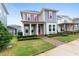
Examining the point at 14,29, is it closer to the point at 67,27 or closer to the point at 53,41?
the point at 53,41

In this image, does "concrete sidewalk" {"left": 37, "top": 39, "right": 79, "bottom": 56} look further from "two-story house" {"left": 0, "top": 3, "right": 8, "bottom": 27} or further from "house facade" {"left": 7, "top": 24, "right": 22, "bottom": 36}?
"two-story house" {"left": 0, "top": 3, "right": 8, "bottom": 27}

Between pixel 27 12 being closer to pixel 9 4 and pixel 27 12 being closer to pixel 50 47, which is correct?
pixel 9 4

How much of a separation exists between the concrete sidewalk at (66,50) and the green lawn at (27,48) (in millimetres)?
103

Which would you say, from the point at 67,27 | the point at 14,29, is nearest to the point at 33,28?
the point at 14,29

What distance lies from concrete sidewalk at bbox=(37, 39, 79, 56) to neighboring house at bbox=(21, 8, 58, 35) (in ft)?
1.31

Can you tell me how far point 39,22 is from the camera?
139 inches

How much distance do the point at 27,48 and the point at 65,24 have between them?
980mm

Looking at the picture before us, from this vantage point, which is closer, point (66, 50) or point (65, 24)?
point (66, 50)

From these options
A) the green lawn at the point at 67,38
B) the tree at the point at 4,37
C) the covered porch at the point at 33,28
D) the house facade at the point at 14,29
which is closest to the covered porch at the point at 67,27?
the green lawn at the point at 67,38

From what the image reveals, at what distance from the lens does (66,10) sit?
138 inches

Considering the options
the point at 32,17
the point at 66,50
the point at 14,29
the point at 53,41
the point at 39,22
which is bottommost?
the point at 66,50

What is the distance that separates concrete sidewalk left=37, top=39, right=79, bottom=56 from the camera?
11.1 ft

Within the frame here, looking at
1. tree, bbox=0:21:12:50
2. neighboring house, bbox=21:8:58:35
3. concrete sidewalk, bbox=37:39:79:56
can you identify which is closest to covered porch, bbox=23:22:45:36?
neighboring house, bbox=21:8:58:35

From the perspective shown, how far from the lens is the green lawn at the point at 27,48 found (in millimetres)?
3365
